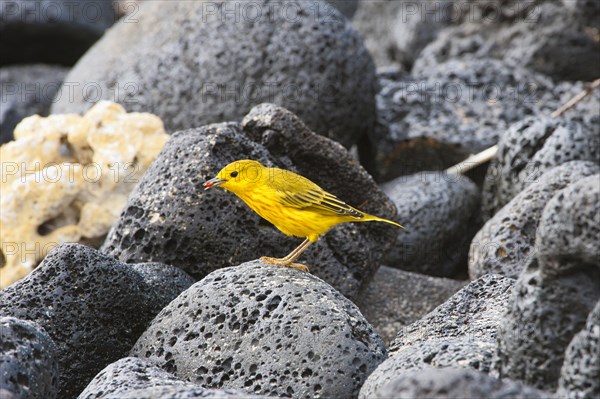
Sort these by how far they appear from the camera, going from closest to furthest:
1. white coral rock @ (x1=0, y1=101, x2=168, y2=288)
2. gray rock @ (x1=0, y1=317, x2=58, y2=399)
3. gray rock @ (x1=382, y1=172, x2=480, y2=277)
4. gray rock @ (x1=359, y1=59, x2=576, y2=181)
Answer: gray rock @ (x1=0, y1=317, x2=58, y2=399) < white coral rock @ (x1=0, y1=101, x2=168, y2=288) < gray rock @ (x1=382, y1=172, x2=480, y2=277) < gray rock @ (x1=359, y1=59, x2=576, y2=181)

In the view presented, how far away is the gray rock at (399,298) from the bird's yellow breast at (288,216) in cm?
129

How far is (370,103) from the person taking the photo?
887cm

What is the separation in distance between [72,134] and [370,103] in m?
2.80

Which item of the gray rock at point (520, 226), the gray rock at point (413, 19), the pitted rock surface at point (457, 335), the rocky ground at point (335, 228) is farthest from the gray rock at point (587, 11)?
the pitted rock surface at point (457, 335)

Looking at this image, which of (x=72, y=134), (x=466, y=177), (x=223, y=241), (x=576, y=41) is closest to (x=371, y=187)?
(x=223, y=241)

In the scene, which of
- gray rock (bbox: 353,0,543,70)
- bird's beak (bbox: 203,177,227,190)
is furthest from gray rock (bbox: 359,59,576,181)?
bird's beak (bbox: 203,177,227,190)

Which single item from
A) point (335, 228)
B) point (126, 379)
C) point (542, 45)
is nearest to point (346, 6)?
point (542, 45)

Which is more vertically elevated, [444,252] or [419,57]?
[419,57]

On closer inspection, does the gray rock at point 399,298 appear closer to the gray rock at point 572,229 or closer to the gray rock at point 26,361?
the gray rock at point 26,361

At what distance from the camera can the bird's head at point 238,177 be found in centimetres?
560

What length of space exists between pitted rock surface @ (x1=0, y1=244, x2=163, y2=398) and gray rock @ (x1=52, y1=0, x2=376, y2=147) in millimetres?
3336

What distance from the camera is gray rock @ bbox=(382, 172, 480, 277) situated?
7836 millimetres

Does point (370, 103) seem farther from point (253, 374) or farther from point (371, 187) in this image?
point (253, 374)

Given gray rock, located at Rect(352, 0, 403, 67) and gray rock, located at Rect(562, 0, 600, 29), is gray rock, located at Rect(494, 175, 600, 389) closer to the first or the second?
gray rock, located at Rect(562, 0, 600, 29)
